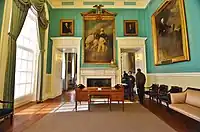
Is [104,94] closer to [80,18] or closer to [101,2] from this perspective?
[80,18]

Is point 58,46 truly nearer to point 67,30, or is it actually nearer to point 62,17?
point 67,30

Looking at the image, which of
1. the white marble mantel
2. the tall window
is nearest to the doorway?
the white marble mantel

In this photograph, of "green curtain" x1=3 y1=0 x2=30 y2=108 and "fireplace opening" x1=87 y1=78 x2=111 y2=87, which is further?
"fireplace opening" x1=87 y1=78 x2=111 y2=87

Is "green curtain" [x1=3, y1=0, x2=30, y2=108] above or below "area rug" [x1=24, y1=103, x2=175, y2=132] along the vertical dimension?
above

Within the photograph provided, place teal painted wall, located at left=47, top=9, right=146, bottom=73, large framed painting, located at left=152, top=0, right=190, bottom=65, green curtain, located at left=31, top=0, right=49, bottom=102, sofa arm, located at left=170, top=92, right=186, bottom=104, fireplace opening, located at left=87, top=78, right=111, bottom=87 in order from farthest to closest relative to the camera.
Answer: teal painted wall, located at left=47, top=9, right=146, bottom=73
fireplace opening, located at left=87, top=78, right=111, bottom=87
green curtain, located at left=31, top=0, right=49, bottom=102
large framed painting, located at left=152, top=0, right=190, bottom=65
sofa arm, located at left=170, top=92, right=186, bottom=104

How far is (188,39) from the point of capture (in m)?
4.27

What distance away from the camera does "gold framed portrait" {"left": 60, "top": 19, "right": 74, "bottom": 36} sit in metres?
7.87

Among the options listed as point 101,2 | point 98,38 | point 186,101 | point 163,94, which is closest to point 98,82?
point 98,38

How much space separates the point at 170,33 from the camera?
533 cm

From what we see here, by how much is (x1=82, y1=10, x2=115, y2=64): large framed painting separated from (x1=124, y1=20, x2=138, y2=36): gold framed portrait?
69 cm

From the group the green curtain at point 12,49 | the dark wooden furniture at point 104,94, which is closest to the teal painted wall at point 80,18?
the green curtain at point 12,49

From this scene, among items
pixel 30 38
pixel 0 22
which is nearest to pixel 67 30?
pixel 30 38

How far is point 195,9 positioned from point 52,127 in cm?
456

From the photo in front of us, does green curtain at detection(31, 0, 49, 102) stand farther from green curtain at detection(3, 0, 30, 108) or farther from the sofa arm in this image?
the sofa arm
